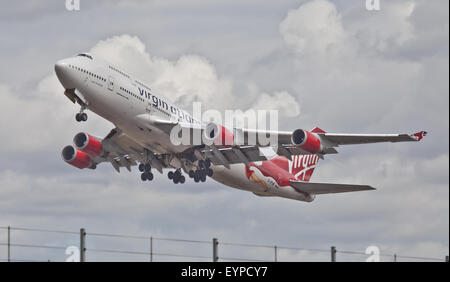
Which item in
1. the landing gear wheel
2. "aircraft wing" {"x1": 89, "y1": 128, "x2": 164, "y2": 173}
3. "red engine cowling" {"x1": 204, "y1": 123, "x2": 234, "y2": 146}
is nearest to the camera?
"red engine cowling" {"x1": 204, "y1": 123, "x2": 234, "y2": 146}

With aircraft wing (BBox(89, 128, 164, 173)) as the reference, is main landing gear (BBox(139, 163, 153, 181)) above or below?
below

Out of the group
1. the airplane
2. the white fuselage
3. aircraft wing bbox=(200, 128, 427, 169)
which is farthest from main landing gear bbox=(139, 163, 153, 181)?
aircraft wing bbox=(200, 128, 427, 169)

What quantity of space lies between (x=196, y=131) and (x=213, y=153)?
299cm

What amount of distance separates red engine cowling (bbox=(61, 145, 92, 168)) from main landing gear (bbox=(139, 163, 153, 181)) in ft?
19.3

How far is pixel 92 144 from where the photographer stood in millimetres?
56875

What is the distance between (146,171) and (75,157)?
727 cm

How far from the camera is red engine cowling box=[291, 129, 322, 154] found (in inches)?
1960

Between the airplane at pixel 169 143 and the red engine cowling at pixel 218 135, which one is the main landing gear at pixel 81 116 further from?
the red engine cowling at pixel 218 135

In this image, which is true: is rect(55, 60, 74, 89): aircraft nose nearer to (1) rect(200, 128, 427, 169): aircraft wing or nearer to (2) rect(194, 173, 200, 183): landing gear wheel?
(1) rect(200, 128, 427, 169): aircraft wing

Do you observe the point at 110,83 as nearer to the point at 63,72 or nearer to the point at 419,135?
the point at 63,72

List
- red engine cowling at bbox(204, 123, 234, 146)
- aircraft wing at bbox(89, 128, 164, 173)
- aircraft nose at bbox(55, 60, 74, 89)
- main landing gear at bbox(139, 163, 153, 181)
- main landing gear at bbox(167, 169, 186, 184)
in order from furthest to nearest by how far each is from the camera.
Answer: main landing gear at bbox(167, 169, 186, 184) < main landing gear at bbox(139, 163, 153, 181) < aircraft wing at bbox(89, 128, 164, 173) < red engine cowling at bbox(204, 123, 234, 146) < aircraft nose at bbox(55, 60, 74, 89)
